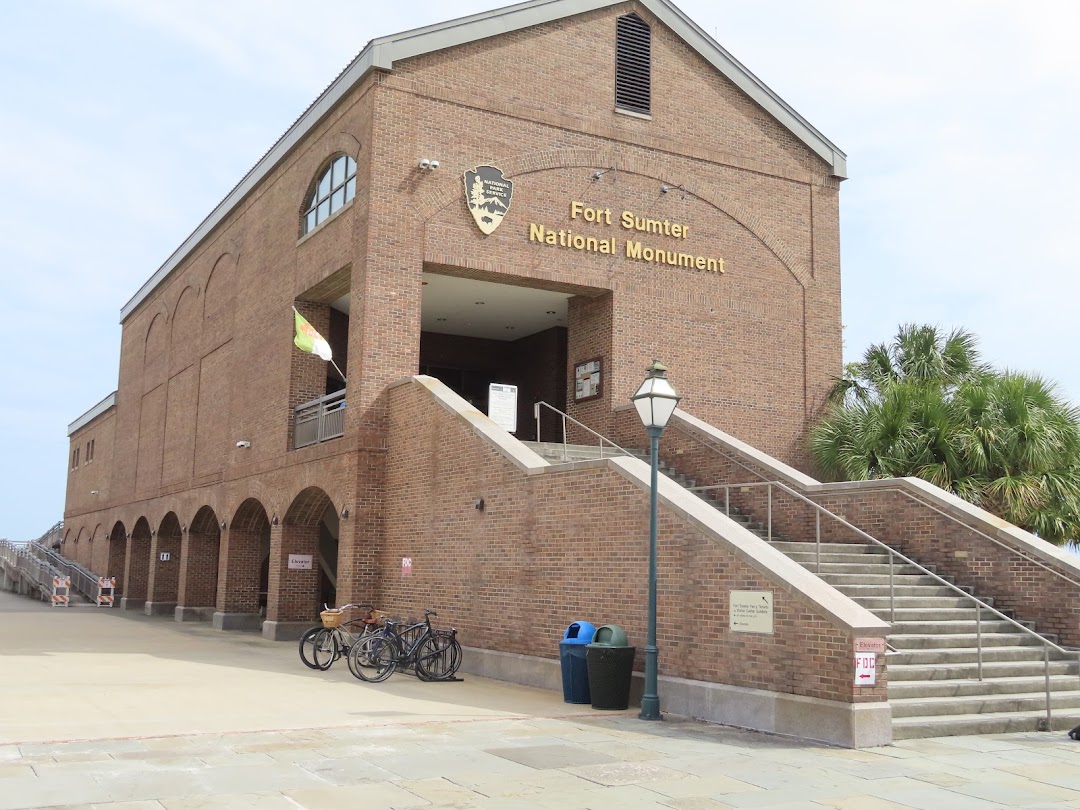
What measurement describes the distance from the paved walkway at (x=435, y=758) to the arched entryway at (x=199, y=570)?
16836 mm

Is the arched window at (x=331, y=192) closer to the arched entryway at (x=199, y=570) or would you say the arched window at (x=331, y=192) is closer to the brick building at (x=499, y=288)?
the brick building at (x=499, y=288)

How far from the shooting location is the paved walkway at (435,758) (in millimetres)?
7844

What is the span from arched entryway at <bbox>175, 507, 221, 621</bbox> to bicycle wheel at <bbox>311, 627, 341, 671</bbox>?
1470cm

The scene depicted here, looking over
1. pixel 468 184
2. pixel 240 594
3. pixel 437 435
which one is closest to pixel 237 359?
pixel 240 594

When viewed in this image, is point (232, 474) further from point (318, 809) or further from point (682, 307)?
point (318, 809)

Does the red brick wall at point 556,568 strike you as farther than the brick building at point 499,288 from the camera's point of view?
No

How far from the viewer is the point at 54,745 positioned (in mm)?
9547

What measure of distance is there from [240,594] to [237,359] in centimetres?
591

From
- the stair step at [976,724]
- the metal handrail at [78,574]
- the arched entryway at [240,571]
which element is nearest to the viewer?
the stair step at [976,724]

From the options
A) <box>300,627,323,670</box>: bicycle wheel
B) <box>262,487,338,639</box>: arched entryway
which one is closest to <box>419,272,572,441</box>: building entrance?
<box>262,487,338,639</box>: arched entryway

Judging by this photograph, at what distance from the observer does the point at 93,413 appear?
48875mm

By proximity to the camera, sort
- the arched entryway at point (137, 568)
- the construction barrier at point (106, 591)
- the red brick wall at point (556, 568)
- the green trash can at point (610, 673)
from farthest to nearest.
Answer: the construction barrier at point (106, 591)
the arched entryway at point (137, 568)
the green trash can at point (610, 673)
the red brick wall at point (556, 568)

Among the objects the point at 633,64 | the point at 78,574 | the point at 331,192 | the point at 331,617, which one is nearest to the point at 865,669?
the point at 331,617

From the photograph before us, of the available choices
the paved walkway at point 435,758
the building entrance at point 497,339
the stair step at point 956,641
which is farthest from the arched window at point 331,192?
the stair step at point 956,641
